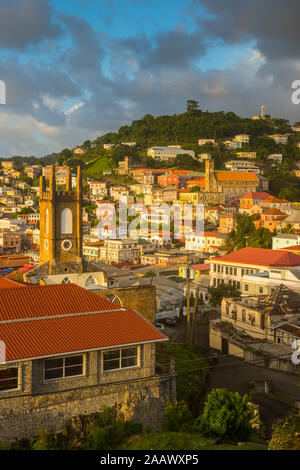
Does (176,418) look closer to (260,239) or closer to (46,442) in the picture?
(46,442)

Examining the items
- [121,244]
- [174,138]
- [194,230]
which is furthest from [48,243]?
[174,138]

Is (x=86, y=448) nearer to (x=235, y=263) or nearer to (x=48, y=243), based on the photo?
(x=48, y=243)

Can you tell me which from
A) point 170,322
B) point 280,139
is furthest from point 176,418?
point 280,139

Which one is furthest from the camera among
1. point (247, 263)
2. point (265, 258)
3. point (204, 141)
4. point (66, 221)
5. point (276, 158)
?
point (204, 141)

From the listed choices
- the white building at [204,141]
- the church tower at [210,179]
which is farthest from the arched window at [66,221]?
the white building at [204,141]

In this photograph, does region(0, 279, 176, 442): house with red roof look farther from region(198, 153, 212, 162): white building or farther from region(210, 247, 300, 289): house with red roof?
region(198, 153, 212, 162): white building

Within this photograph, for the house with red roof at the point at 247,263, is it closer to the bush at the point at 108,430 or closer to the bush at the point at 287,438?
the bush at the point at 108,430
